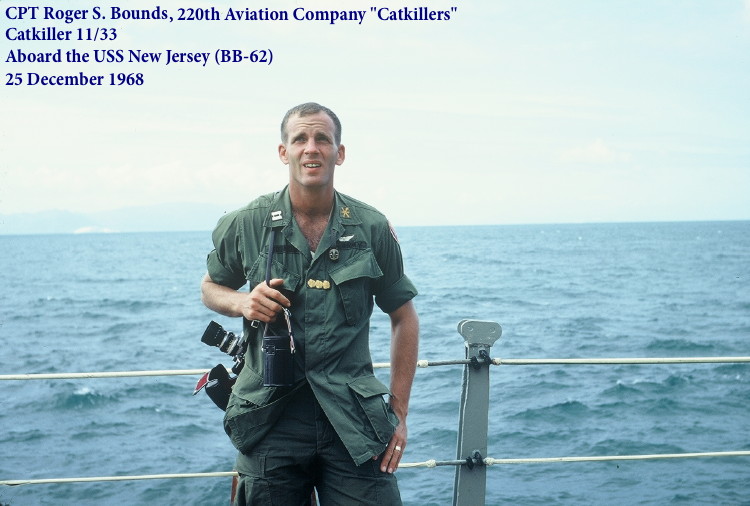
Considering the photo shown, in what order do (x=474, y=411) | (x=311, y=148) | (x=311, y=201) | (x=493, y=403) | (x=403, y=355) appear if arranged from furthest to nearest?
(x=493, y=403), (x=474, y=411), (x=403, y=355), (x=311, y=201), (x=311, y=148)

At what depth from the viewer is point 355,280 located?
8.77 ft

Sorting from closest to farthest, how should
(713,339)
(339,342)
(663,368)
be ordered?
(339,342) → (663,368) → (713,339)

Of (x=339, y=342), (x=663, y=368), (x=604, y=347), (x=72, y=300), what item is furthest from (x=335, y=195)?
(x=72, y=300)

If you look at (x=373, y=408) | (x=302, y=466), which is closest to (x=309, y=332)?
(x=373, y=408)

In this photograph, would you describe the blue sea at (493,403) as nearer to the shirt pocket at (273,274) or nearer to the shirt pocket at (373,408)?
the shirt pocket at (373,408)

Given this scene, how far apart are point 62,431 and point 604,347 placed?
49.7 ft

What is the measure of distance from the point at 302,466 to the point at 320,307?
54 cm

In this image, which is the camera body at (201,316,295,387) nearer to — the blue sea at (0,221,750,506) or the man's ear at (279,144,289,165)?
the man's ear at (279,144,289,165)

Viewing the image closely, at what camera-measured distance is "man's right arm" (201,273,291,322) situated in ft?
8.10

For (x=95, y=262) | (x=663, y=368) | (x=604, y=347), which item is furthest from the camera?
(x=95, y=262)

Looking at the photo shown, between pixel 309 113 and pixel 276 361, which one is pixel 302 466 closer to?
pixel 276 361

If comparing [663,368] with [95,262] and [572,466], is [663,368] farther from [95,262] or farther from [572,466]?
[95,262]

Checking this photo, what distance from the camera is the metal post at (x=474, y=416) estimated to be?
135 inches

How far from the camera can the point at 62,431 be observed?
15.0m
